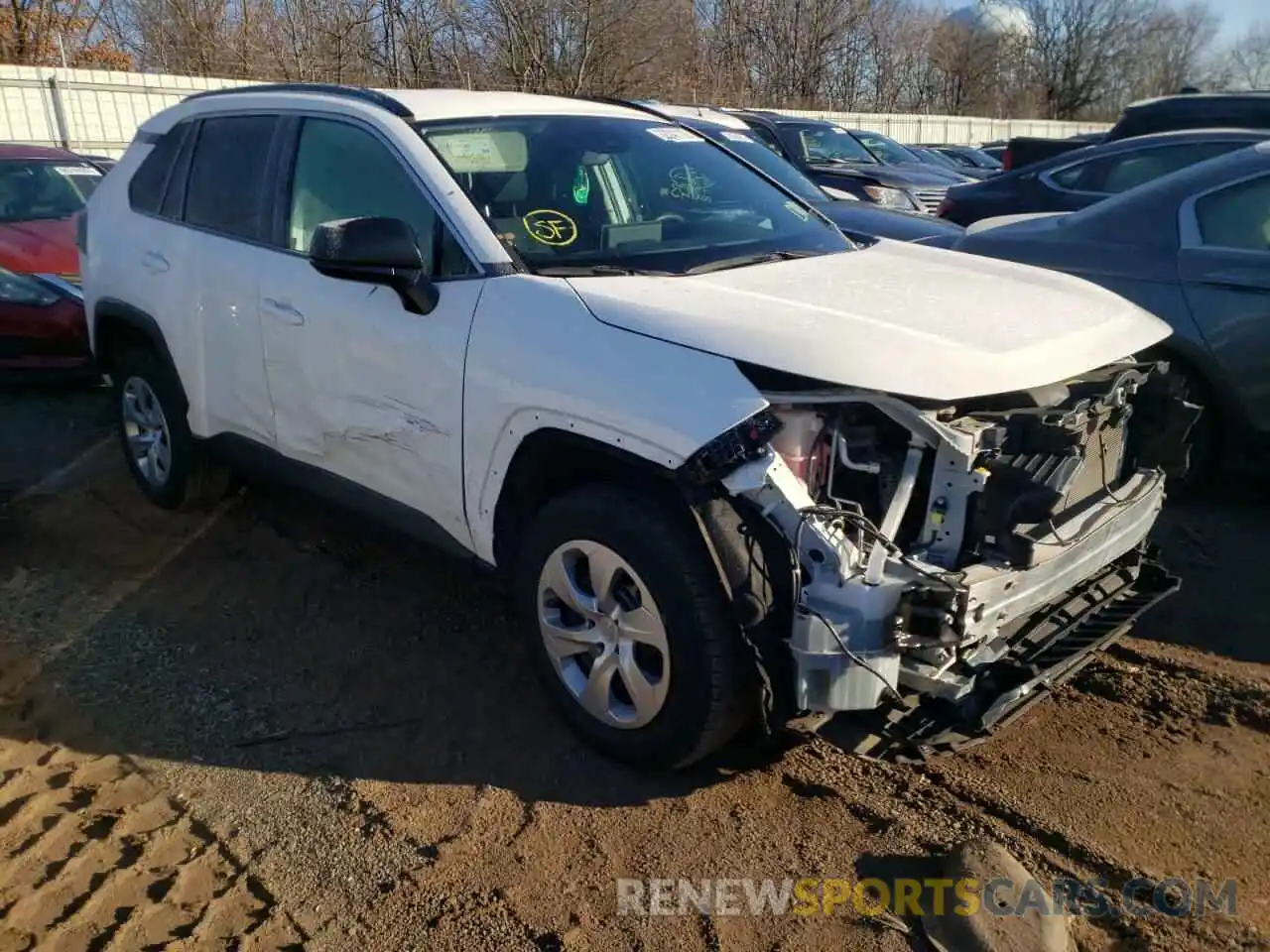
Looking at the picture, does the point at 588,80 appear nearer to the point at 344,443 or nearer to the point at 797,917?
the point at 344,443

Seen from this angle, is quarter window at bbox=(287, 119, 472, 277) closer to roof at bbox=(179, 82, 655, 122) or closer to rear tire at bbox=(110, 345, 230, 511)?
roof at bbox=(179, 82, 655, 122)

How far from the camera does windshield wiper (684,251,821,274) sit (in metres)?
3.53

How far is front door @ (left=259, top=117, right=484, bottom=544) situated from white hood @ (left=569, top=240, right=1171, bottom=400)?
1.80 ft

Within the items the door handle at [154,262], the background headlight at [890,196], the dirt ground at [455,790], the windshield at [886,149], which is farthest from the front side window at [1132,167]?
the windshield at [886,149]

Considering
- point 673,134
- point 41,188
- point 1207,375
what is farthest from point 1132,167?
point 41,188

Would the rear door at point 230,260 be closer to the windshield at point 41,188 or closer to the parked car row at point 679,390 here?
the parked car row at point 679,390

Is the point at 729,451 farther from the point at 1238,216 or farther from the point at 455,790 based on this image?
the point at 1238,216

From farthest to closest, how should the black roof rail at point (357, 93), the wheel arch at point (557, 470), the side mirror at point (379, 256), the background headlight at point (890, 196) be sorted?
the background headlight at point (890, 196) < the black roof rail at point (357, 93) < the side mirror at point (379, 256) < the wheel arch at point (557, 470)

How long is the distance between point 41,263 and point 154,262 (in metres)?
4.30

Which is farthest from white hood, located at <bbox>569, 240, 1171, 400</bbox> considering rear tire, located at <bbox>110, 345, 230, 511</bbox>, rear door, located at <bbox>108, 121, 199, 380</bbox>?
rear tire, located at <bbox>110, 345, 230, 511</bbox>

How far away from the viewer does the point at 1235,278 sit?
15.9 ft

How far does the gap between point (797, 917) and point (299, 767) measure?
158 cm

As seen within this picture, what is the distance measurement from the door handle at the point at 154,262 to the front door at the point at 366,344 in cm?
91

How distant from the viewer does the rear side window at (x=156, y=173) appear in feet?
16.3
